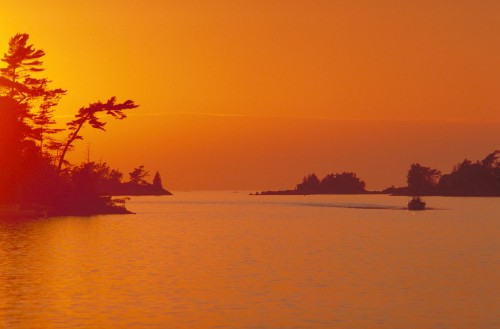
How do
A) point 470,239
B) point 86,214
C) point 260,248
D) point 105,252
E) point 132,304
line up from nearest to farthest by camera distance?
point 132,304, point 105,252, point 260,248, point 470,239, point 86,214

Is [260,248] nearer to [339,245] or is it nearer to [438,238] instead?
[339,245]

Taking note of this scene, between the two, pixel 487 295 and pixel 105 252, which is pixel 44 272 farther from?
pixel 487 295

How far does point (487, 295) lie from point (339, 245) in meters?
33.4

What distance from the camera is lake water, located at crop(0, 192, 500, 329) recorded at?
1244 inches

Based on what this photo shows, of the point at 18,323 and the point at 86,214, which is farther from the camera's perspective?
the point at 86,214

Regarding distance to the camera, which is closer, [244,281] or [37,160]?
[244,281]

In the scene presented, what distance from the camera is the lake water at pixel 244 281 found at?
31594 mm

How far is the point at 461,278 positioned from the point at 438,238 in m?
37.5

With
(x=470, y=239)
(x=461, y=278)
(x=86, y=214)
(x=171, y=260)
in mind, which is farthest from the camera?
(x=86, y=214)

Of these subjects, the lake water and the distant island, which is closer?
the lake water

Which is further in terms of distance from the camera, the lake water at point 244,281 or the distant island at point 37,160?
the distant island at point 37,160

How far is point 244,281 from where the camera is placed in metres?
43.7

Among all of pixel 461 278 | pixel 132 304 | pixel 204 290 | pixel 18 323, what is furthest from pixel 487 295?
pixel 18 323

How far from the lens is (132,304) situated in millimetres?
34562
